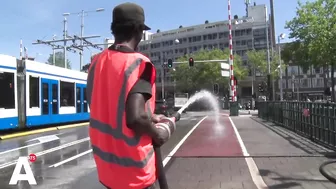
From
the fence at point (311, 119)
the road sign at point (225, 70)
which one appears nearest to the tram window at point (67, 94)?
the fence at point (311, 119)

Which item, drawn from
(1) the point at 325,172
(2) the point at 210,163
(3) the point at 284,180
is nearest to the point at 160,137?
(3) the point at 284,180

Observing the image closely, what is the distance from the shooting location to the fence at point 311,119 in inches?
425

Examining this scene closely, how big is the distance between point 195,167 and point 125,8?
649 centimetres

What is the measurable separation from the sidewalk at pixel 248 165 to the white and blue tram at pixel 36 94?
5.91m

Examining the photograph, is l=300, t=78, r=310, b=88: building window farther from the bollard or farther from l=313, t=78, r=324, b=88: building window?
the bollard

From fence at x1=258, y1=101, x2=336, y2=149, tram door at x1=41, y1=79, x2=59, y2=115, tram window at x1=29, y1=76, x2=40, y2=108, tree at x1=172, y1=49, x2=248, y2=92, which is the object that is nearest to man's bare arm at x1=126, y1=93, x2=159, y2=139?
fence at x1=258, y1=101, x2=336, y2=149

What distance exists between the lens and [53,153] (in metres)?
11.0

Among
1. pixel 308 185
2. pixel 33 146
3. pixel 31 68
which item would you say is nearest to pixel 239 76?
pixel 31 68

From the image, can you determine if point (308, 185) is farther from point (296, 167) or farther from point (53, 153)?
point (53, 153)

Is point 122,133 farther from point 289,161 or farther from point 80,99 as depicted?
point 80,99

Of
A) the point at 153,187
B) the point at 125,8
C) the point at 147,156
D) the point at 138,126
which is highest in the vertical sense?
the point at 125,8

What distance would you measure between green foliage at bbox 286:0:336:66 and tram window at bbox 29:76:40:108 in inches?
856

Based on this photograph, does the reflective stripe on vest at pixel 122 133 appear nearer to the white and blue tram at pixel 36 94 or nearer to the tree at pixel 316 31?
the white and blue tram at pixel 36 94

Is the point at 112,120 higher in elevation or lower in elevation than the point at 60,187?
higher
